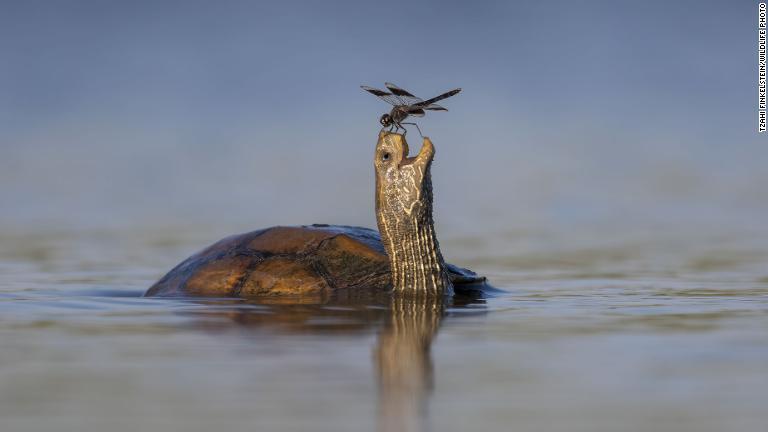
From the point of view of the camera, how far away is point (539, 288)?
831cm

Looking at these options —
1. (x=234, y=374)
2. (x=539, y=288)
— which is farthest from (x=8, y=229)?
(x=234, y=374)

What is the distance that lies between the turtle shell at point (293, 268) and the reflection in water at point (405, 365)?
803 millimetres

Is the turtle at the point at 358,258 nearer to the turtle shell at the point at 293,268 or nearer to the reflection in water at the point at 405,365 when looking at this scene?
the turtle shell at the point at 293,268

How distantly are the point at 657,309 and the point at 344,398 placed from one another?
322 cm

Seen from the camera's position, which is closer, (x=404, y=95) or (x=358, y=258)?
(x=404, y=95)

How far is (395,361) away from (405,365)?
0.09 m

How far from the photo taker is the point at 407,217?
706 centimetres

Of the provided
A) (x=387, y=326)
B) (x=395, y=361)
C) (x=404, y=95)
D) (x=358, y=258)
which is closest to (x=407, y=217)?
(x=358, y=258)

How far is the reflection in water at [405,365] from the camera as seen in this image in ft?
11.0

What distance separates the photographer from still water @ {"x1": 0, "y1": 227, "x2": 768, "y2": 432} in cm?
338

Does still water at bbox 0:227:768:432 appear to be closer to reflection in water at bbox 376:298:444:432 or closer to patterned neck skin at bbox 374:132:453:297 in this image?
reflection in water at bbox 376:298:444:432

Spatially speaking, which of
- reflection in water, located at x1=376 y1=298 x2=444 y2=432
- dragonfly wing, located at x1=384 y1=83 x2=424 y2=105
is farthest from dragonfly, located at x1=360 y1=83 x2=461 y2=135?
reflection in water, located at x1=376 y1=298 x2=444 y2=432

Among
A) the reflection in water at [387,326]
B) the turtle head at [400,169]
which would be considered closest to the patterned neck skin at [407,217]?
the turtle head at [400,169]

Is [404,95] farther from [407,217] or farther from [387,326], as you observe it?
[387,326]
